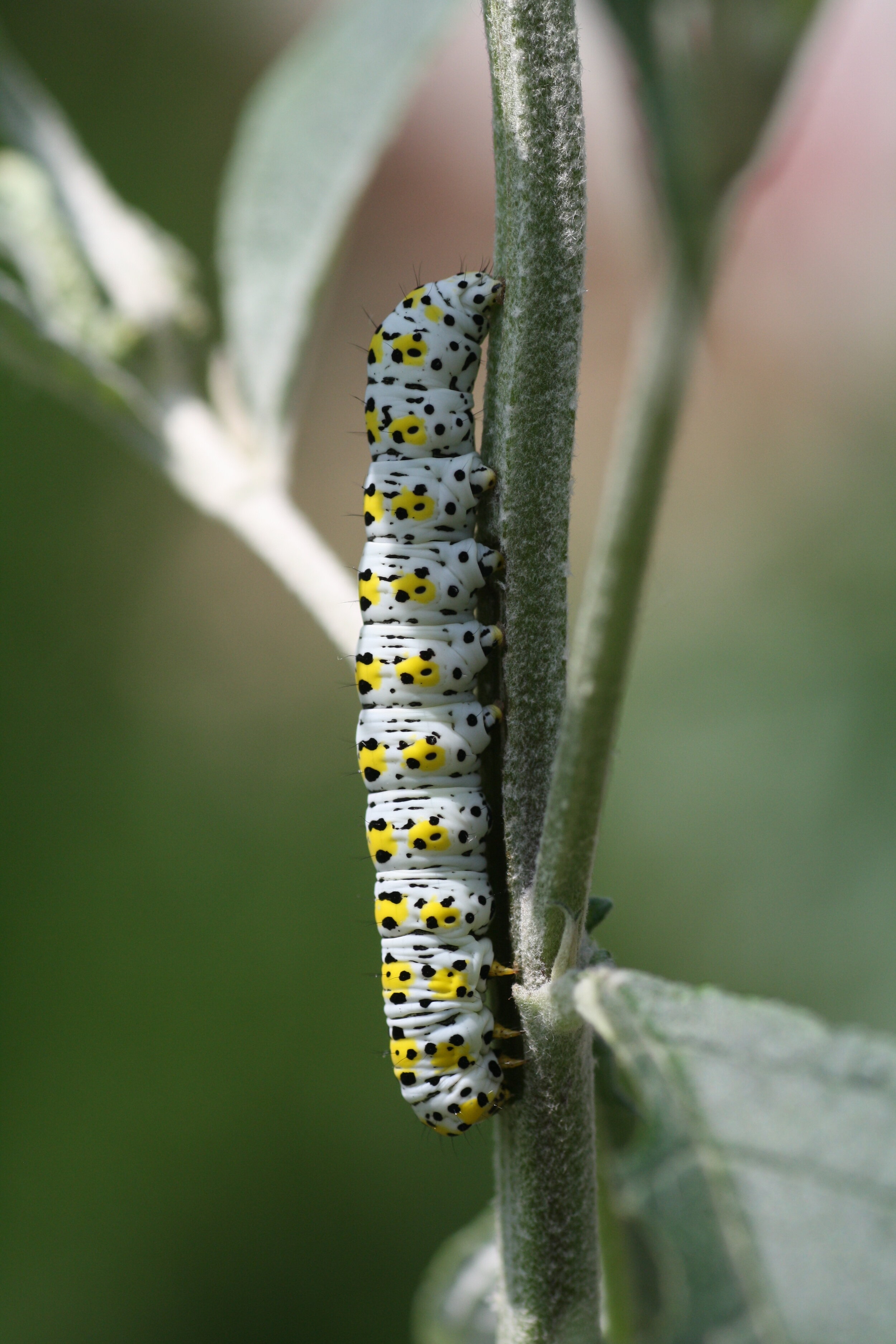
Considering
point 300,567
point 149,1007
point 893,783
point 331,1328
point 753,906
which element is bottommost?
point 331,1328

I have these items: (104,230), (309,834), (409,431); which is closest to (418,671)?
(409,431)

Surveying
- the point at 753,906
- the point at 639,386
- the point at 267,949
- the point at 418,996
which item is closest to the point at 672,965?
the point at 753,906

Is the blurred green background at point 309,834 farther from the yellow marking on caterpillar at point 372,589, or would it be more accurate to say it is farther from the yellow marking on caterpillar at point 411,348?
the yellow marking on caterpillar at point 372,589

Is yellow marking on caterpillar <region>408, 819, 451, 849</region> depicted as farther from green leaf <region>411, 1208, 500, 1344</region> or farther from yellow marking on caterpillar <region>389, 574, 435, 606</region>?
green leaf <region>411, 1208, 500, 1344</region>

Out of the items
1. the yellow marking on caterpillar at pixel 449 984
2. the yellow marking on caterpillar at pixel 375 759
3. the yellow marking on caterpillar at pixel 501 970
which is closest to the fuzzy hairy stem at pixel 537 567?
the yellow marking on caterpillar at pixel 501 970

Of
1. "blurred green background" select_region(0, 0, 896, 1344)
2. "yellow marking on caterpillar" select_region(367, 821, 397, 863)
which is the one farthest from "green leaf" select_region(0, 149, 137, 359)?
"blurred green background" select_region(0, 0, 896, 1344)

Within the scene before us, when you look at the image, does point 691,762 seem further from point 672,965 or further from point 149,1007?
point 149,1007

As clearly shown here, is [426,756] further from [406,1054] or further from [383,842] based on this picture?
[406,1054]
